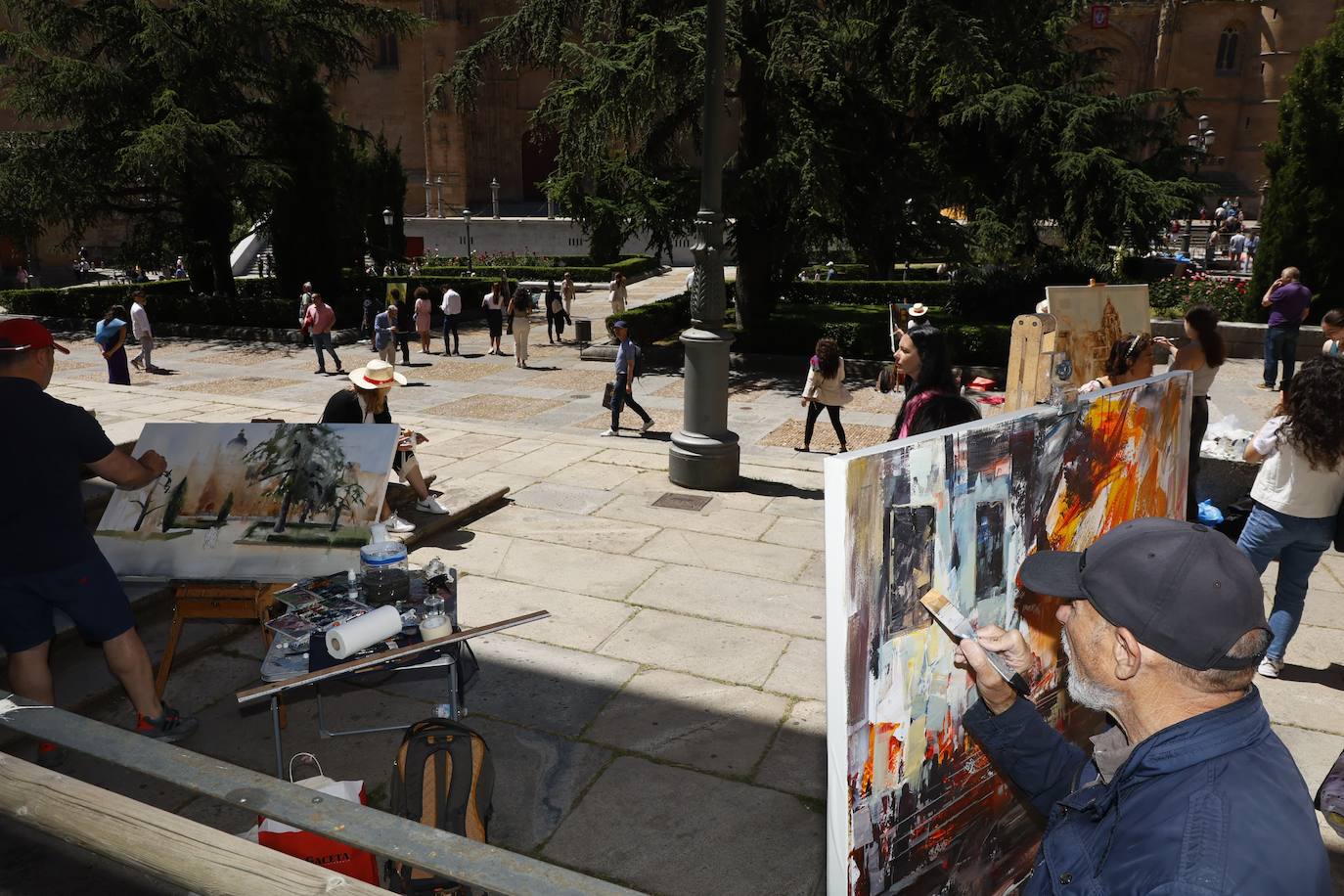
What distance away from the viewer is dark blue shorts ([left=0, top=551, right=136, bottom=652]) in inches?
173

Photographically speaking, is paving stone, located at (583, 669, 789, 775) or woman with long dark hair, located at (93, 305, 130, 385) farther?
woman with long dark hair, located at (93, 305, 130, 385)

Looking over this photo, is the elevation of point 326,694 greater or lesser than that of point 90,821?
lesser

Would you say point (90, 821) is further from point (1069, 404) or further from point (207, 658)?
point (207, 658)

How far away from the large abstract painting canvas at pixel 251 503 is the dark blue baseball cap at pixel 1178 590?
4921 mm

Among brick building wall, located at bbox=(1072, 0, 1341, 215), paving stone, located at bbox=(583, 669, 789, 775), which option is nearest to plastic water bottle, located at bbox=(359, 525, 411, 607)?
paving stone, located at bbox=(583, 669, 789, 775)

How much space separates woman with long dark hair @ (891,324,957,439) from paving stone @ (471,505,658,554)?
11.4 feet

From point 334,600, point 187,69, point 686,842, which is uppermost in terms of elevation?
point 187,69

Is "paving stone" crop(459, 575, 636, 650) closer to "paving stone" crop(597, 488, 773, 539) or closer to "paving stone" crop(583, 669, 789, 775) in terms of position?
"paving stone" crop(583, 669, 789, 775)

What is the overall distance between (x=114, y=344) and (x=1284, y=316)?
795 inches

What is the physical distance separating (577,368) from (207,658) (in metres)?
13.6

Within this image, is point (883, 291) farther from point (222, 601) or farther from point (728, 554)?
point (222, 601)

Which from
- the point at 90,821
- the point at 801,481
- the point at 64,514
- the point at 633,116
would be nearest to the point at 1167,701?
the point at 90,821

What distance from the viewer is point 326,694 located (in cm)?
556

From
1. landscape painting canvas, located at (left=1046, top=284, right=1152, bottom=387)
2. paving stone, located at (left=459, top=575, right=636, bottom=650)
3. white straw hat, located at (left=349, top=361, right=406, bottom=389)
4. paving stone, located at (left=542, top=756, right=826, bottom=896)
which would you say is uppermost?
landscape painting canvas, located at (left=1046, top=284, right=1152, bottom=387)
